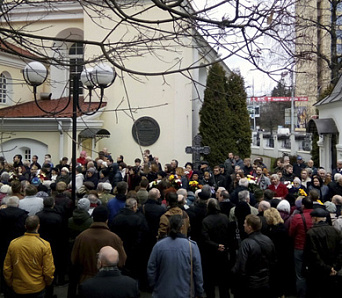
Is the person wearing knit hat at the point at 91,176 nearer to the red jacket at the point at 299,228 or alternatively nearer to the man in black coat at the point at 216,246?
the man in black coat at the point at 216,246

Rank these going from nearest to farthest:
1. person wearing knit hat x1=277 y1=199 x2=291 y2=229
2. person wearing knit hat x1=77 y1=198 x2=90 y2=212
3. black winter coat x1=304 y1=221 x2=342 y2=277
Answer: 1. black winter coat x1=304 y1=221 x2=342 y2=277
2. person wearing knit hat x1=77 y1=198 x2=90 y2=212
3. person wearing knit hat x1=277 y1=199 x2=291 y2=229

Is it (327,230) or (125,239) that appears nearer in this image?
(327,230)

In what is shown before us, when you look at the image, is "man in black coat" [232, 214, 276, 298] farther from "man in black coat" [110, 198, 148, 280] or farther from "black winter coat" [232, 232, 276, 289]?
"man in black coat" [110, 198, 148, 280]

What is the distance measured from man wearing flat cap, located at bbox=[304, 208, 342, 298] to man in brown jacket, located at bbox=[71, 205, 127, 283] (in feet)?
9.42

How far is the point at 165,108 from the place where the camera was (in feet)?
69.7

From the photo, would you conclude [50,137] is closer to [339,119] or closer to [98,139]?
[98,139]

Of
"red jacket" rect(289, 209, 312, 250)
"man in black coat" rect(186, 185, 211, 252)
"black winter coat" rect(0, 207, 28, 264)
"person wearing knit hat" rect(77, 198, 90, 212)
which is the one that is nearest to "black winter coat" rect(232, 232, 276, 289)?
"red jacket" rect(289, 209, 312, 250)

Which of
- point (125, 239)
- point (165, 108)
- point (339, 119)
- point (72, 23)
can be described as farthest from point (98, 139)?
point (125, 239)

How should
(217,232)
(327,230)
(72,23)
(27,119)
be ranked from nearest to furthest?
(327,230) < (217,232) < (27,119) < (72,23)

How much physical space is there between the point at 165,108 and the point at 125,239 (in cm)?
1467

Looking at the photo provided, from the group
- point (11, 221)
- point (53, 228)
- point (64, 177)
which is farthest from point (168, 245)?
point (64, 177)

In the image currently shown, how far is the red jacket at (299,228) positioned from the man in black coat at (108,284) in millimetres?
3910

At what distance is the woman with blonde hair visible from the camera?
22.9 feet

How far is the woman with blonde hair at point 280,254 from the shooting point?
696cm
